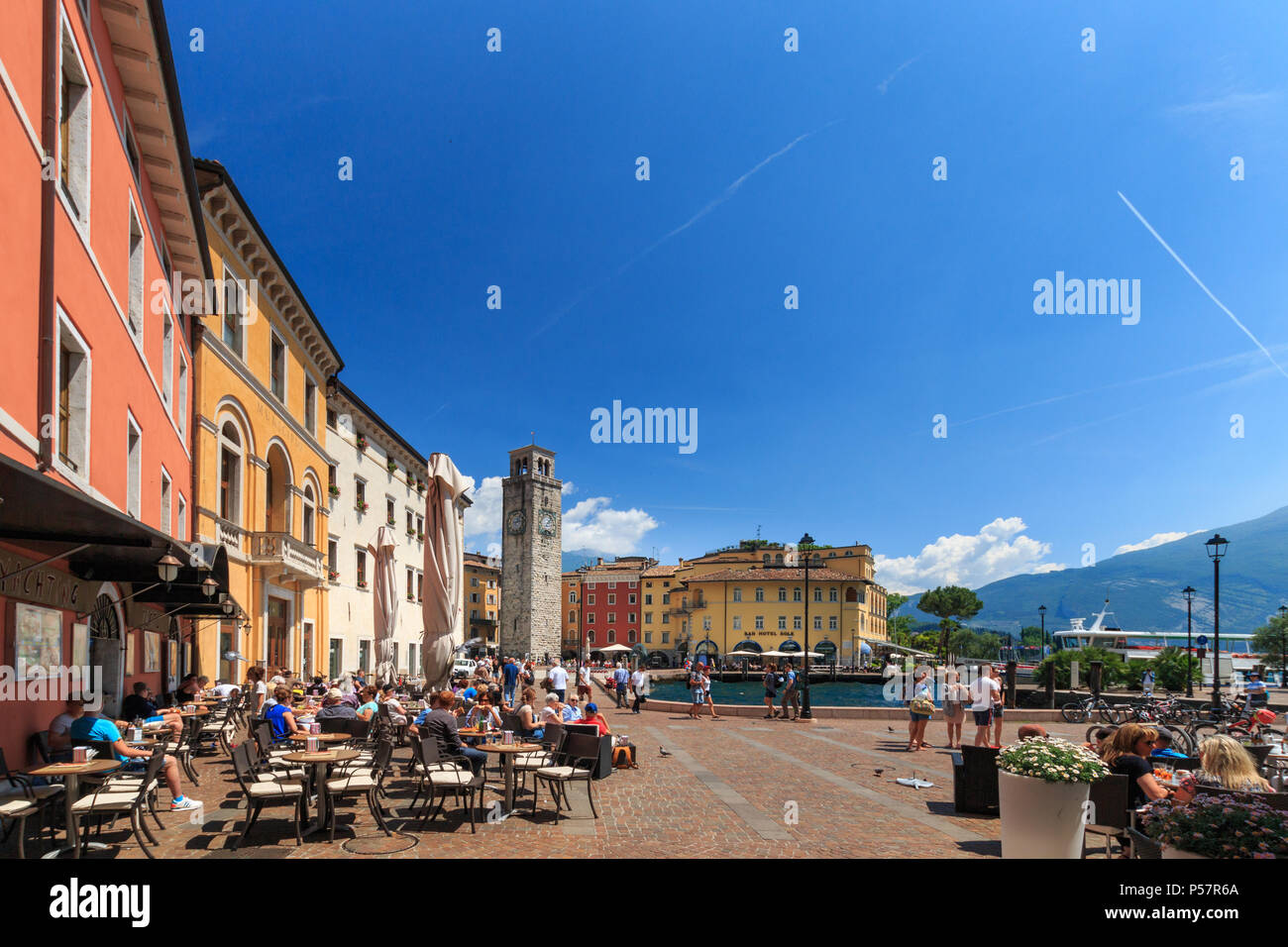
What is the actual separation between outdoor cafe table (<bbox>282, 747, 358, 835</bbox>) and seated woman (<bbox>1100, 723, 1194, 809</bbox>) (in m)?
6.98

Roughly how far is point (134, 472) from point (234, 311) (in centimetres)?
1008

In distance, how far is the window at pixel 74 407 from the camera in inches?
375

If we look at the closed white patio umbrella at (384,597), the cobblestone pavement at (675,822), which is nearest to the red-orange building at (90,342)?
the cobblestone pavement at (675,822)

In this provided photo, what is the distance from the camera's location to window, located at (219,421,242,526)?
825 inches

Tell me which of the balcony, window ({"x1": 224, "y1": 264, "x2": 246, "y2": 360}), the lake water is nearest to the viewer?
window ({"x1": 224, "y1": 264, "x2": 246, "y2": 360})

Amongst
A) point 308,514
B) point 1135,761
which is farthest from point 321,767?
point 308,514

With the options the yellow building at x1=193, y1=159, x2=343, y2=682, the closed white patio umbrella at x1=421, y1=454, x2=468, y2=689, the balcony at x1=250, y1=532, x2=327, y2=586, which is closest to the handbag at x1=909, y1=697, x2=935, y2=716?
the closed white patio umbrella at x1=421, y1=454, x2=468, y2=689

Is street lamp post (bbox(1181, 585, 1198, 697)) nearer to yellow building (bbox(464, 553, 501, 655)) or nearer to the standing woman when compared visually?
the standing woman

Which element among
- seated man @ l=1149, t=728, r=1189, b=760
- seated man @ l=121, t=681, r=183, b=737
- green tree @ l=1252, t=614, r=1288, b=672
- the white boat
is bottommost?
the white boat

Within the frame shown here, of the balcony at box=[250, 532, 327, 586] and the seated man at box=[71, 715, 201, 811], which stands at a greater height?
the balcony at box=[250, 532, 327, 586]
